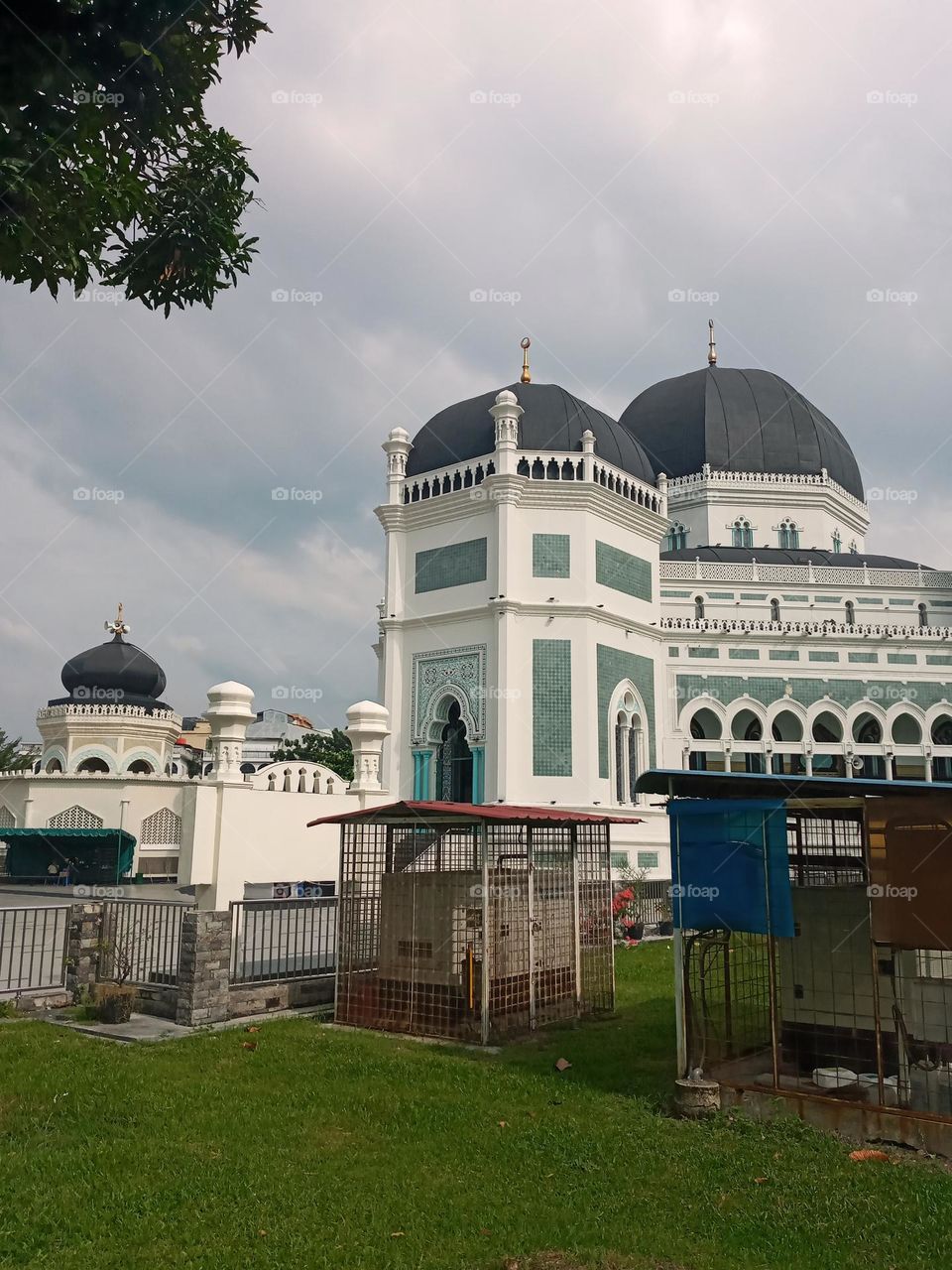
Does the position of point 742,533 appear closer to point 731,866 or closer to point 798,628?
point 798,628

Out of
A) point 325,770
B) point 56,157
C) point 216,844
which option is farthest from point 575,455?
point 56,157

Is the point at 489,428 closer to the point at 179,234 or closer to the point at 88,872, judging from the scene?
the point at 179,234

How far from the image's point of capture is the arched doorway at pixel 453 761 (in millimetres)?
23594

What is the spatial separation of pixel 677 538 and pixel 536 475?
14.4 metres

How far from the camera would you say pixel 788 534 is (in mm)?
35531

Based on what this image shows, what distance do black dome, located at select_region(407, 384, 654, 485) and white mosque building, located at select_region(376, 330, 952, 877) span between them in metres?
0.06

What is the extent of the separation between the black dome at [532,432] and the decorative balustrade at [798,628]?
442 centimetres

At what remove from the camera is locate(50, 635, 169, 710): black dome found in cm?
3909

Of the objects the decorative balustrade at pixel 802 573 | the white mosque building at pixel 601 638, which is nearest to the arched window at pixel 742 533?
the white mosque building at pixel 601 638

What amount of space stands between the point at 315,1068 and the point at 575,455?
17.8 meters

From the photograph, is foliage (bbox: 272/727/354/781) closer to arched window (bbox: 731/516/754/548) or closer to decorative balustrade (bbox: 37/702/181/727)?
decorative balustrade (bbox: 37/702/181/727)

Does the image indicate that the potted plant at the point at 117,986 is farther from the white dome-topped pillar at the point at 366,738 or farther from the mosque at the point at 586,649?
the white dome-topped pillar at the point at 366,738

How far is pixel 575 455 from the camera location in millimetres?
23578

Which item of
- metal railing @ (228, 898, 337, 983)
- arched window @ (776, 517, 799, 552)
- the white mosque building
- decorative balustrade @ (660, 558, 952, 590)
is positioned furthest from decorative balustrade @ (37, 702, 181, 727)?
metal railing @ (228, 898, 337, 983)
